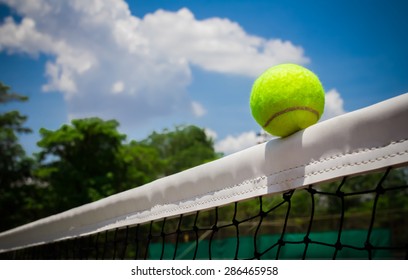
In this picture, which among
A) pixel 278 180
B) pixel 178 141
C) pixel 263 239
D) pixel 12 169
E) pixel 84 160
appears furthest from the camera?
pixel 178 141

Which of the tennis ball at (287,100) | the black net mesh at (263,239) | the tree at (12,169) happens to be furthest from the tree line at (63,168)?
the tennis ball at (287,100)

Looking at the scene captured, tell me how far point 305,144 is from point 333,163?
0.07 meters

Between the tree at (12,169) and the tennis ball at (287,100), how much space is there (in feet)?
40.6

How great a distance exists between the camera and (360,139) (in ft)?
2.48

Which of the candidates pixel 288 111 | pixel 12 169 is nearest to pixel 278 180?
pixel 288 111

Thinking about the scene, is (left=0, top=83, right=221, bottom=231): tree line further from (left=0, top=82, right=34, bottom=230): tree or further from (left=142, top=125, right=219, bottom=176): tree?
(left=142, top=125, right=219, bottom=176): tree

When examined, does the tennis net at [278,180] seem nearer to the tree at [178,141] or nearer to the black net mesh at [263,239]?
the black net mesh at [263,239]

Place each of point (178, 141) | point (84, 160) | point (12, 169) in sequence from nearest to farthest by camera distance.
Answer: point (12, 169), point (84, 160), point (178, 141)

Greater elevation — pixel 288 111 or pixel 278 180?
pixel 288 111

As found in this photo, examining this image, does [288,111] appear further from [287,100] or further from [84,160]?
[84,160]

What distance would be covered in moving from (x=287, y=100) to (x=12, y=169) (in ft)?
43.3

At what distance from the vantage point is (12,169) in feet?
41.5
